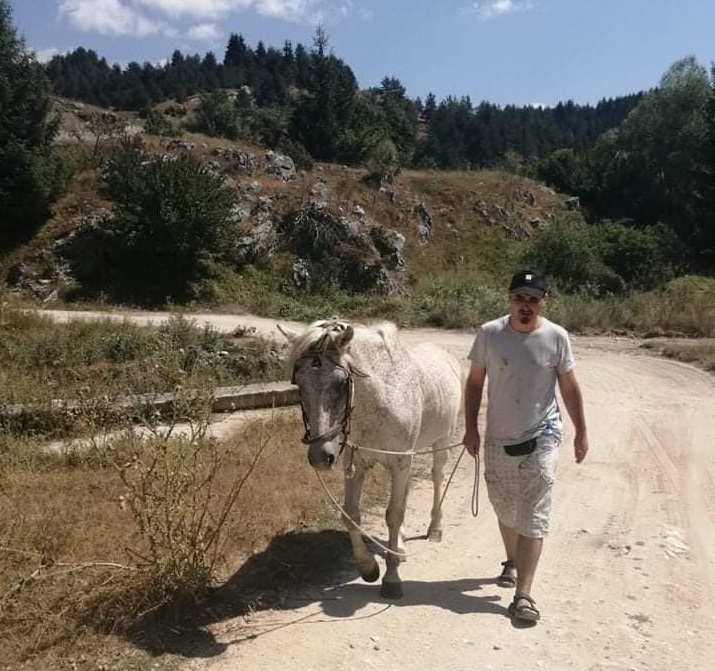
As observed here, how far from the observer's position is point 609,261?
112 feet

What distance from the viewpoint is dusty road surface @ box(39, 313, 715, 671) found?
155 inches

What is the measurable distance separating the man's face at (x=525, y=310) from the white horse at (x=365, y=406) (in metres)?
0.91

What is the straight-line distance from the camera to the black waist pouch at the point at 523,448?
4480 mm

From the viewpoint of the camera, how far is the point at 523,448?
4.48m

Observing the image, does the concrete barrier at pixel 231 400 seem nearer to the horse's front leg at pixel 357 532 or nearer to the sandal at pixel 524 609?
the horse's front leg at pixel 357 532

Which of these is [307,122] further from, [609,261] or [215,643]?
[215,643]

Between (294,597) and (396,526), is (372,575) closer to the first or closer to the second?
(396,526)

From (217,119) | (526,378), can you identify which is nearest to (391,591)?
(526,378)

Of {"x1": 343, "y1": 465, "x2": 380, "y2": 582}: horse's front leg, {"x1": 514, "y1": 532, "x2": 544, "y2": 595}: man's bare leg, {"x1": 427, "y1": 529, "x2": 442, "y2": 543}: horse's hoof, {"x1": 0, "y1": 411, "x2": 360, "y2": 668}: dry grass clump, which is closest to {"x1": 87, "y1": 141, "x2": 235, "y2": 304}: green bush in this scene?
{"x1": 0, "y1": 411, "x2": 360, "y2": 668}: dry grass clump

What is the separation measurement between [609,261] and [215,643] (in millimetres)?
33516

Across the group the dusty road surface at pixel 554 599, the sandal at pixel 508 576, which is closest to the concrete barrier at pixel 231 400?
the dusty road surface at pixel 554 599

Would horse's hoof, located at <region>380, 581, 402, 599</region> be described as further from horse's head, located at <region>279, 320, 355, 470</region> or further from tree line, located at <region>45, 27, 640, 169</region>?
tree line, located at <region>45, 27, 640, 169</region>

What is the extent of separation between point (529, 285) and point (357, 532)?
2.11 meters

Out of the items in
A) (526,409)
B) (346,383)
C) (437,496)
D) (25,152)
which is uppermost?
(25,152)
